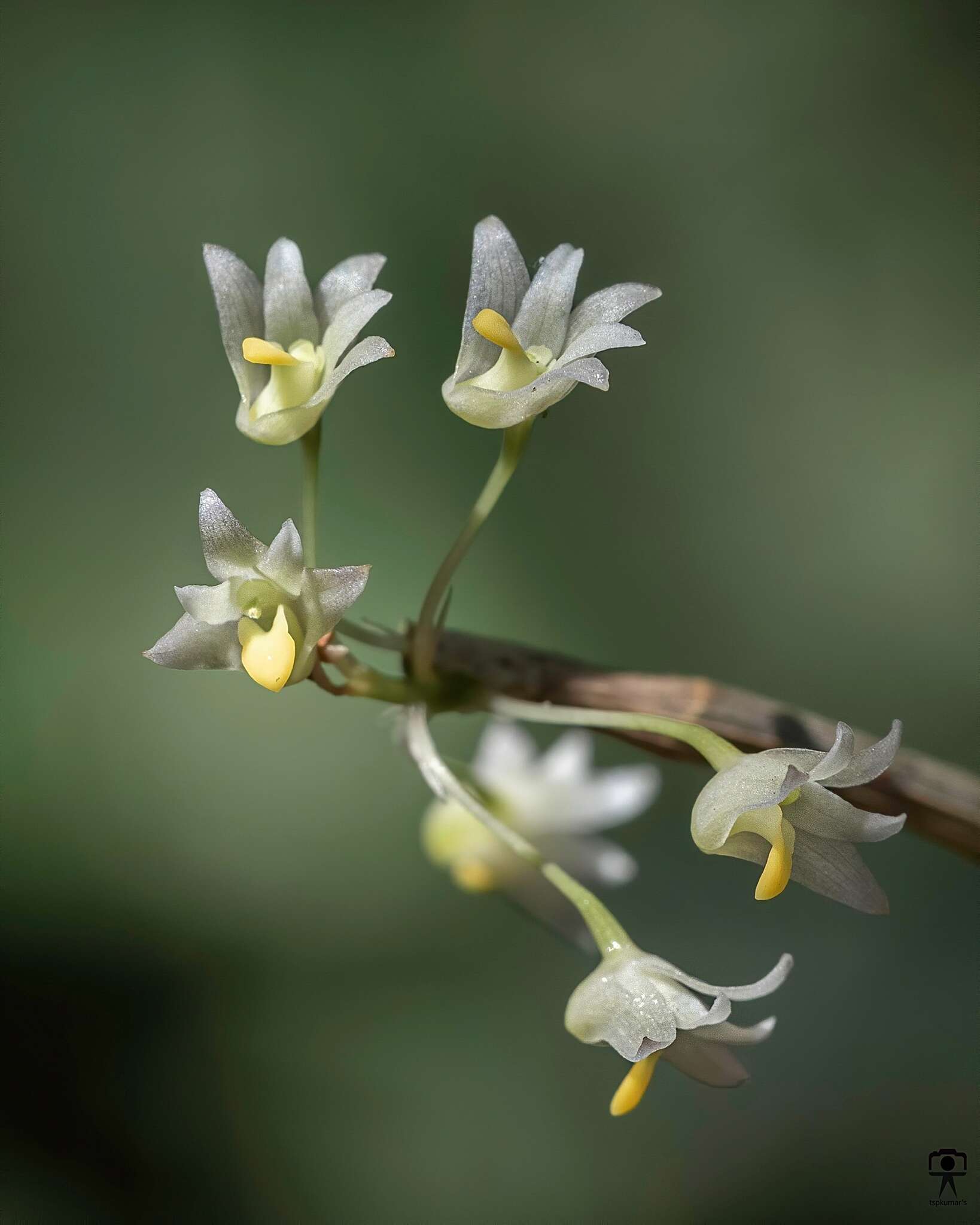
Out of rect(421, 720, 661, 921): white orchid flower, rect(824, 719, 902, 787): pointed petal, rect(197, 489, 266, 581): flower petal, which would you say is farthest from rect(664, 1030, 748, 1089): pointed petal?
rect(197, 489, 266, 581): flower petal

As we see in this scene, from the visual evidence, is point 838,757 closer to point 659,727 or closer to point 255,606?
point 659,727

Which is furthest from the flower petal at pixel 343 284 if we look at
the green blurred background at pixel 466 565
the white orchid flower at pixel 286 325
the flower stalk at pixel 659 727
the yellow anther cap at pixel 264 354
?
the green blurred background at pixel 466 565

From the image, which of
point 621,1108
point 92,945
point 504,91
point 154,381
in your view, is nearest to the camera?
point 621,1108

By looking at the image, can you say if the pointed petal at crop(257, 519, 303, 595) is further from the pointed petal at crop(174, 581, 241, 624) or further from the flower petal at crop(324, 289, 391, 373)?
the flower petal at crop(324, 289, 391, 373)

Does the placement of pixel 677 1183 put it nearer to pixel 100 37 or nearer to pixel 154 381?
pixel 154 381

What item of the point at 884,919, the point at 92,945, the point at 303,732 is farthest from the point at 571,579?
the point at 92,945

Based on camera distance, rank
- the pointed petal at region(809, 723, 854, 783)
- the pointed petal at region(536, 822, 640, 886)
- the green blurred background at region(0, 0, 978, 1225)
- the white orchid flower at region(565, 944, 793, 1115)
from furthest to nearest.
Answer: the green blurred background at region(0, 0, 978, 1225), the pointed petal at region(536, 822, 640, 886), the white orchid flower at region(565, 944, 793, 1115), the pointed petal at region(809, 723, 854, 783)
